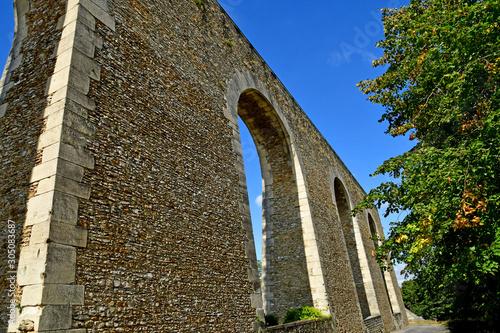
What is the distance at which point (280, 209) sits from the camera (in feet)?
35.8

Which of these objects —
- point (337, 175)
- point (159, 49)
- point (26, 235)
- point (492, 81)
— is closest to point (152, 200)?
point (26, 235)

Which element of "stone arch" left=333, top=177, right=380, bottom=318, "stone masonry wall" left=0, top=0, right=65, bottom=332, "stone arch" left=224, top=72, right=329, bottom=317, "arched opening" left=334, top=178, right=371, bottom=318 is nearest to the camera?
"stone masonry wall" left=0, top=0, right=65, bottom=332

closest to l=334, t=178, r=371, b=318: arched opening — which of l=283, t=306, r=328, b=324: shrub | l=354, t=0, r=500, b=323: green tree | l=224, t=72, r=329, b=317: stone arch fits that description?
l=224, t=72, r=329, b=317: stone arch

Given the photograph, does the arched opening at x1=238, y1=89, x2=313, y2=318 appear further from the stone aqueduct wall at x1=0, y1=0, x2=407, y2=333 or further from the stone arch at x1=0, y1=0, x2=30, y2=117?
the stone arch at x1=0, y1=0, x2=30, y2=117

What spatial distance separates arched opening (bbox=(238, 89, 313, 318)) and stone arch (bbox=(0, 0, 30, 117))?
18.2 feet

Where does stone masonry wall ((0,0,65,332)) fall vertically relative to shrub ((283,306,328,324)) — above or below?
above

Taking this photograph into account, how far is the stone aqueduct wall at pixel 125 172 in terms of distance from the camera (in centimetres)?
348

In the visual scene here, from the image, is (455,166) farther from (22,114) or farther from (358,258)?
(358,258)

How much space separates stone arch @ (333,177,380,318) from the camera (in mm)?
15742

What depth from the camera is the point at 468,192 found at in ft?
15.7

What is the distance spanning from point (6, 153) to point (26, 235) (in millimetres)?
1490

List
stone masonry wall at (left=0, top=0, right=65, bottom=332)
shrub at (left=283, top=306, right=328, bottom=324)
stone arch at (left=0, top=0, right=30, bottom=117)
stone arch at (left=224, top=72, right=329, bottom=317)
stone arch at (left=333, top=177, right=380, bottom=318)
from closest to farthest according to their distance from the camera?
stone masonry wall at (left=0, top=0, right=65, bottom=332), stone arch at (left=0, top=0, right=30, bottom=117), shrub at (left=283, top=306, right=328, bottom=324), stone arch at (left=224, top=72, right=329, bottom=317), stone arch at (left=333, top=177, right=380, bottom=318)

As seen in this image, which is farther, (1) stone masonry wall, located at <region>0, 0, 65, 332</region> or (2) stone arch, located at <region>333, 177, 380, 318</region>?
(2) stone arch, located at <region>333, 177, 380, 318</region>

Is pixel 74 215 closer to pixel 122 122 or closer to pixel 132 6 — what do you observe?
pixel 122 122
